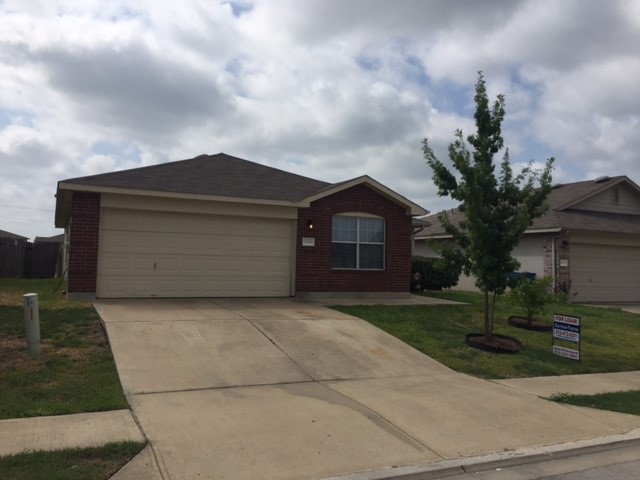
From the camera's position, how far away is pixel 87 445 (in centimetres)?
477

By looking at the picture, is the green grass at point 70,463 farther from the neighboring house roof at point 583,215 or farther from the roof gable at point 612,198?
the roof gable at point 612,198

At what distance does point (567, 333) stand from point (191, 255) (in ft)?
29.1

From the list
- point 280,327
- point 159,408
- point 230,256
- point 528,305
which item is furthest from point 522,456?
point 230,256

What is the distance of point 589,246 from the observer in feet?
66.6

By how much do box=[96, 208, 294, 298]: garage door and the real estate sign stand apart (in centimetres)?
707

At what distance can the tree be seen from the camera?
398 inches

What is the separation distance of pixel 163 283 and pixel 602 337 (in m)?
10.5

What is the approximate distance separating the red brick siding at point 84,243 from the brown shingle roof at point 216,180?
0.49 metres

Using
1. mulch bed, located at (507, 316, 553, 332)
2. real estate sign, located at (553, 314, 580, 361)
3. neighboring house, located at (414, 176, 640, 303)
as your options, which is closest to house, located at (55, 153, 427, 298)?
mulch bed, located at (507, 316, 553, 332)

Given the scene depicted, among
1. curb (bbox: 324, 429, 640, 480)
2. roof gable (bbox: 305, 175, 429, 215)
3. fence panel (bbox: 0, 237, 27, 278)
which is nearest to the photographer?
curb (bbox: 324, 429, 640, 480)

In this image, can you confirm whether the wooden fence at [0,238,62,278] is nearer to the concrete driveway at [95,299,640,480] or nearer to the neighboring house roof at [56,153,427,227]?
Result: the neighboring house roof at [56,153,427,227]

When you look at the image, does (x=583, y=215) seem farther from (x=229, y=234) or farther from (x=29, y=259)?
(x=29, y=259)

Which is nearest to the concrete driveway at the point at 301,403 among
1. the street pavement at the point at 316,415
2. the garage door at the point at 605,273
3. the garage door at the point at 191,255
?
the street pavement at the point at 316,415

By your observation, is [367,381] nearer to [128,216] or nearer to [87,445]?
[87,445]
